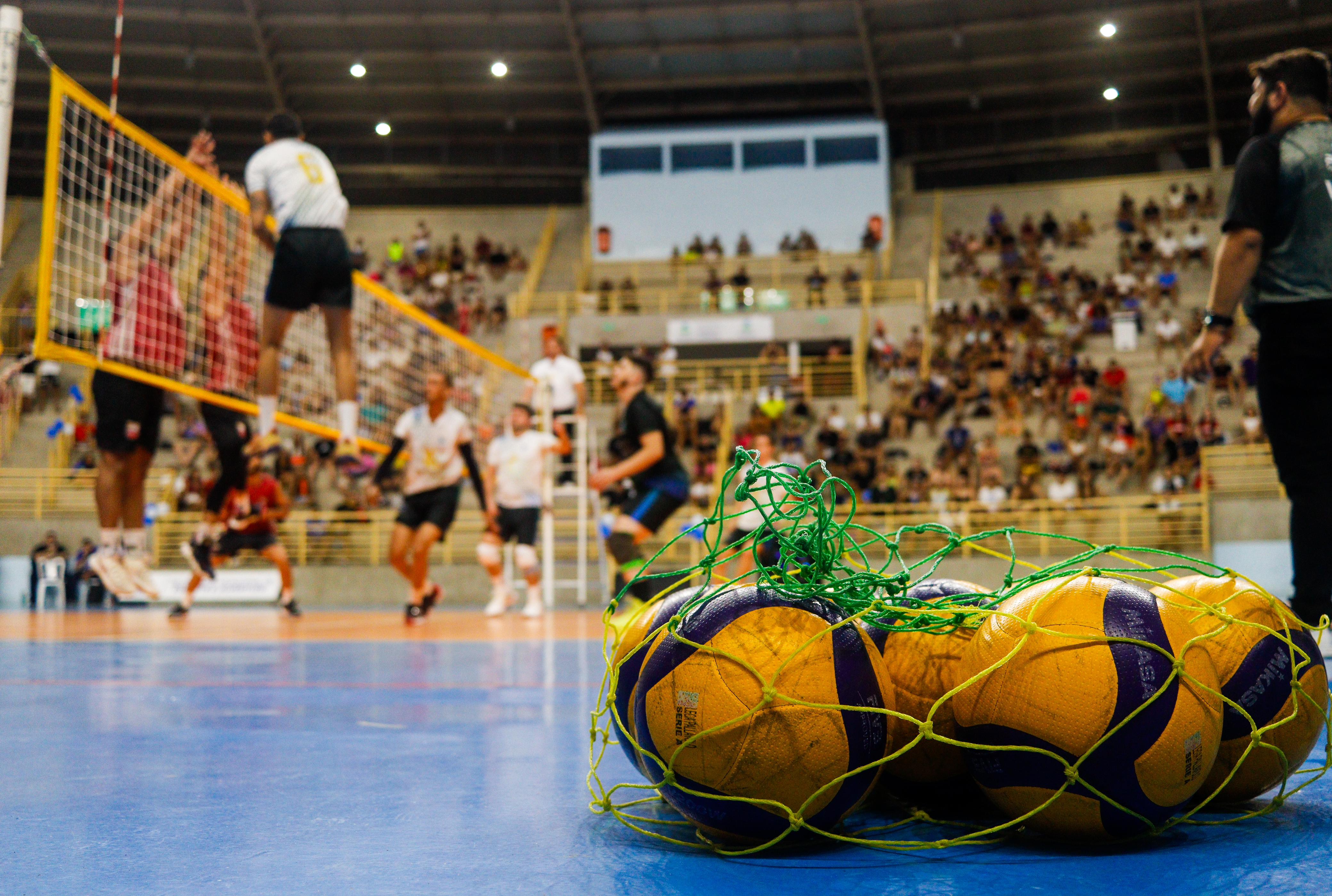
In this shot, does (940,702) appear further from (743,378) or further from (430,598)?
(743,378)

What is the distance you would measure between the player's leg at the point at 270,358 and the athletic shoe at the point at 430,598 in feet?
12.9

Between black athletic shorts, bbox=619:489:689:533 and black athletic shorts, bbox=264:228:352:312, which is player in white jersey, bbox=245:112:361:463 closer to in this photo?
black athletic shorts, bbox=264:228:352:312

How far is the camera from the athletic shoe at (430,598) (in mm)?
10234

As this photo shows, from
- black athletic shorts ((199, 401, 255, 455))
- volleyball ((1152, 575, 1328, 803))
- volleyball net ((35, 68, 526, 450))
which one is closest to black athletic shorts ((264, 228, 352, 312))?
volleyball net ((35, 68, 526, 450))

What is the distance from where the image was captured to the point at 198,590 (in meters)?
18.4

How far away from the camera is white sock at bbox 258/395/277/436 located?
643 centimetres

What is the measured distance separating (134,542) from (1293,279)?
6770 mm

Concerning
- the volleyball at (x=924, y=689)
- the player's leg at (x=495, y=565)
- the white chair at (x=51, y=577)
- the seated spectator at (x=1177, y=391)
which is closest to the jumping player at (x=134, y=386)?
the player's leg at (x=495, y=565)

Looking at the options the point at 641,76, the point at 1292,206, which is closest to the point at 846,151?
the point at 641,76

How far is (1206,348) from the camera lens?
12.9 ft

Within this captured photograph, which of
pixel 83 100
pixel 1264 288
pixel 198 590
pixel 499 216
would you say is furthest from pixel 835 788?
pixel 499 216

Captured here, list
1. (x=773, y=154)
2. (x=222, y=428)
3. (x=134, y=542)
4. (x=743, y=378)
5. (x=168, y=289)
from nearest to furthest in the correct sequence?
(x=134, y=542)
(x=168, y=289)
(x=222, y=428)
(x=743, y=378)
(x=773, y=154)

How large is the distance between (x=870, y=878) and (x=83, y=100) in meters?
6.41

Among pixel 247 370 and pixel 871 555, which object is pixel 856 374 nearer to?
pixel 871 555
